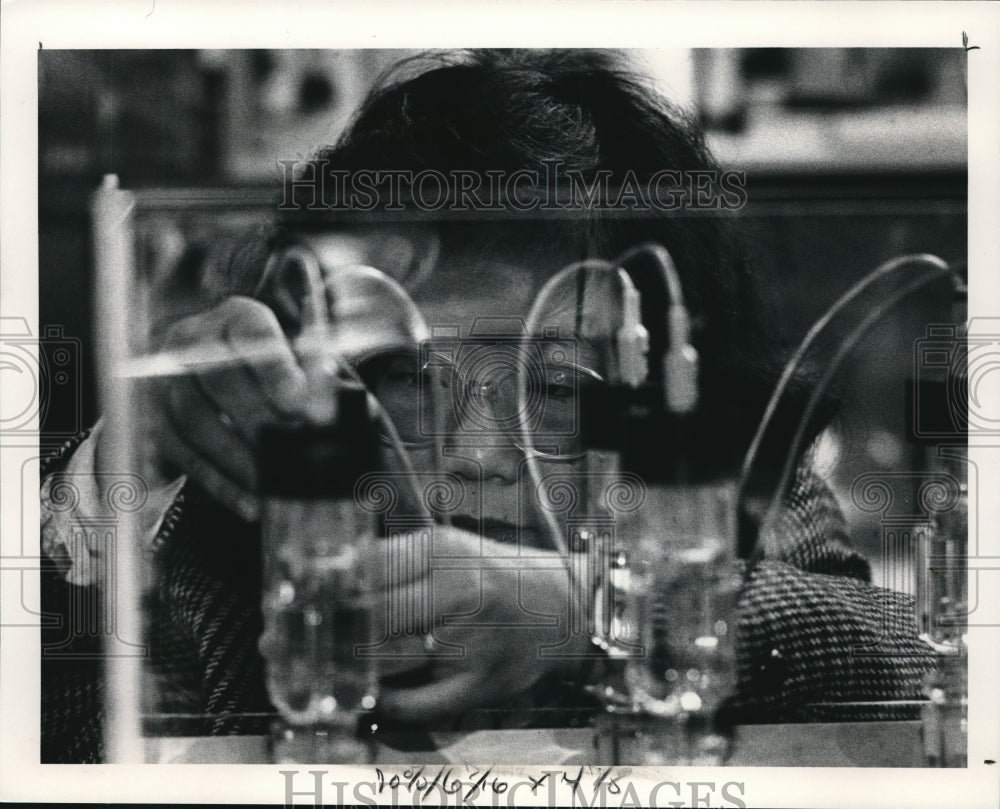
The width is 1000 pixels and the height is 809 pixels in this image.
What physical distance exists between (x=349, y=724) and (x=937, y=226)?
192 centimetres

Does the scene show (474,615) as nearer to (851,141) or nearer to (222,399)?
(222,399)

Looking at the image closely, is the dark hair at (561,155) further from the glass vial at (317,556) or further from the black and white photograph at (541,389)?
the glass vial at (317,556)

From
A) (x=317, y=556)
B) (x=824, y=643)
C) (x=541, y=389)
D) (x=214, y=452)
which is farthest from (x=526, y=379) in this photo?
(x=824, y=643)

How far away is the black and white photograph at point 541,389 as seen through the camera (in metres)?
2.69

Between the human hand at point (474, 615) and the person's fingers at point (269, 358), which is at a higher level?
the person's fingers at point (269, 358)

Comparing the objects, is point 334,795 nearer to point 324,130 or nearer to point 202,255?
point 202,255

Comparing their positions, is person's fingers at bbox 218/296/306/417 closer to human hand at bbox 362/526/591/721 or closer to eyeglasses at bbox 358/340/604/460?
eyeglasses at bbox 358/340/604/460

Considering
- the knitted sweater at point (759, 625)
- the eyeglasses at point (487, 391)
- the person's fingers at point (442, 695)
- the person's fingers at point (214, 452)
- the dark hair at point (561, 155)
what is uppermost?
the dark hair at point (561, 155)

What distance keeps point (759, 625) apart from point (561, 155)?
1.27m

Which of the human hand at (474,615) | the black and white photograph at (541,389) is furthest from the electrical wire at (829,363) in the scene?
the human hand at (474,615)

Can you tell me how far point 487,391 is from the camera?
8.89ft

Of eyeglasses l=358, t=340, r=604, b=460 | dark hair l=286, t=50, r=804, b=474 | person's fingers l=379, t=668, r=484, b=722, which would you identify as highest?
dark hair l=286, t=50, r=804, b=474

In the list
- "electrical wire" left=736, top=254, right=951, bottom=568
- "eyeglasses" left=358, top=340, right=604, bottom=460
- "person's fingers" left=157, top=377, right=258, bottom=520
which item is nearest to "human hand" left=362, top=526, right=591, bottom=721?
"eyeglasses" left=358, top=340, right=604, bottom=460

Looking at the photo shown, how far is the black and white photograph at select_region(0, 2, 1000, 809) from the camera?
2.69 m
